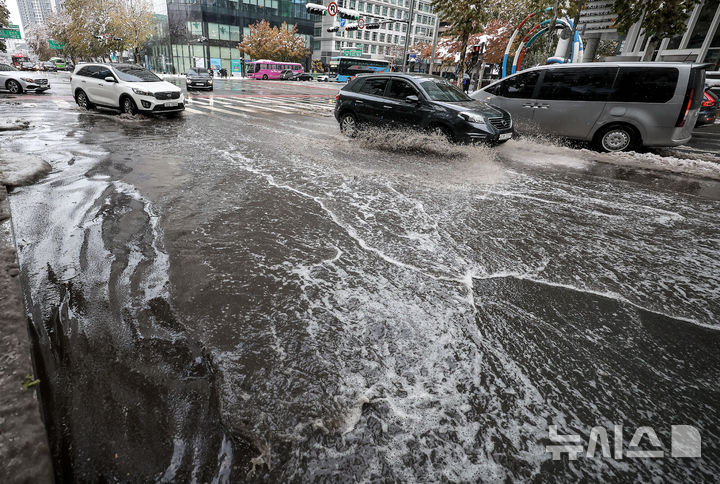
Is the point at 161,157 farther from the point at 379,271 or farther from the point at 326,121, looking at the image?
the point at 326,121

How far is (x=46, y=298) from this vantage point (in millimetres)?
2619

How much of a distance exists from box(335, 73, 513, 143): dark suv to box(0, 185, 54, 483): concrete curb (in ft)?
23.3

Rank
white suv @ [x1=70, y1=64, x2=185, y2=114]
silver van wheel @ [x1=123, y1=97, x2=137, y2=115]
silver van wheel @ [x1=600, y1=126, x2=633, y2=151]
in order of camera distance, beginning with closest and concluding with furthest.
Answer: silver van wheel @ [x1=600, y1=126, x2=633, y2=151], white suv @ [x1=70, y1=64, x2=185, y2=114], silver van wheel @ [x1=123, y1=97, x2=137, y2=115]

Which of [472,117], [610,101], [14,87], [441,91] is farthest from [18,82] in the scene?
[610,101]

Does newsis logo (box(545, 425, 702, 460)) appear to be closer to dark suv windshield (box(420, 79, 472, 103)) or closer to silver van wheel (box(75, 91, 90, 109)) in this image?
dark suv windshield (box(420, 79, 472, 103))

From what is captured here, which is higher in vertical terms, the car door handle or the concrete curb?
the car door handle

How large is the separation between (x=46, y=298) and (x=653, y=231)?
5.81m

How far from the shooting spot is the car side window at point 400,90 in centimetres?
812

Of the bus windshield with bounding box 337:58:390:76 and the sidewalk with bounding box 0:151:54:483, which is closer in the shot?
the sidewalk with bounding box 0:151:54:483

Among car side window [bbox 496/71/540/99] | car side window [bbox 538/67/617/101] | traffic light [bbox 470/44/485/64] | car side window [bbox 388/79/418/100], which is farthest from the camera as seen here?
traffic light [bbox 470/44/485/64]

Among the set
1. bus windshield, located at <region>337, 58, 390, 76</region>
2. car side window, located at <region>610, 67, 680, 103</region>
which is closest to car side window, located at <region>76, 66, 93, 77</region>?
car side window, located at <region>610, 67, 680, 103</region>

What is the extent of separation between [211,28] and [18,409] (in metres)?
80.8

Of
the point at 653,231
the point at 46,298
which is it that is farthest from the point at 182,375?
the point at 653,231

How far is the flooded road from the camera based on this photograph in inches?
65.8
